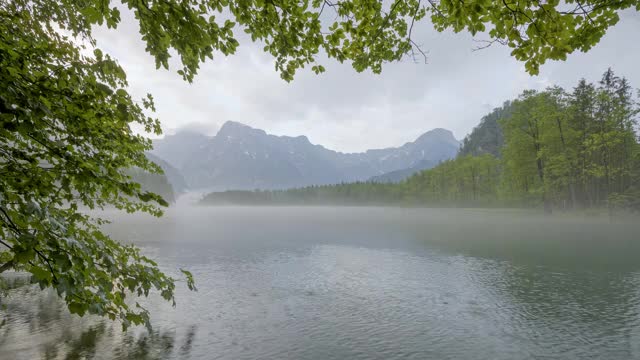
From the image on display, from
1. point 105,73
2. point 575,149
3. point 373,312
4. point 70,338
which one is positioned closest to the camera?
point 105,73

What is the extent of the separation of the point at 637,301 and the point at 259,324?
18628mm

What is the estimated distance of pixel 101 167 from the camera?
232 inches

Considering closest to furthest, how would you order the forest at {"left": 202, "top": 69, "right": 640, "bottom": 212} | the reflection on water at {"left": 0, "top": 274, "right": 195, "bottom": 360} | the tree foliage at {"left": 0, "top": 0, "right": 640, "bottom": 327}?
the tree foliage at {"left": 0, "top": 0, "right": 640, "bottom": 327}, the reflection on water at {"left": 0, "top": 274, "right": 195, "bottom": 360}, the forest at {"left": 202, "top": 69, "right": 640, "bottom": 212}

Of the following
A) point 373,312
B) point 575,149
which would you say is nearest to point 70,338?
point 373,312

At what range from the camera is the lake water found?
13.9 meters

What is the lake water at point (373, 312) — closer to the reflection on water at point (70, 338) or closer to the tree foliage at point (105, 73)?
the reflection on water at point (70, 338)

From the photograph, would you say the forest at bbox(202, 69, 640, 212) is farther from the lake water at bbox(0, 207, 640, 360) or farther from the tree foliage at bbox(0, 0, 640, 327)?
the tree foliage at bbox(0, 0, 640, 327)

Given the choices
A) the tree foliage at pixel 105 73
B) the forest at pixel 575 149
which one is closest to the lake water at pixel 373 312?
the tree foliage at pixel 105 73

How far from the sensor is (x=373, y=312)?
18281 mm

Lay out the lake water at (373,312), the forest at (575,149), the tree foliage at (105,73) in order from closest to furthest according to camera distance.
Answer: the tree foliage at (105,73) → the lake water at (373,312) → the forest at (575,149)

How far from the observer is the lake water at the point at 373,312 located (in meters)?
13.9

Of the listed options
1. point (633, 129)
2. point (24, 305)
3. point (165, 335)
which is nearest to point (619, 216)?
point (633, 129)

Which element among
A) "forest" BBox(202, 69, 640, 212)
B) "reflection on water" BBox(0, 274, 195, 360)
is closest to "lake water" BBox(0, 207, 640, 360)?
"reflection on water" BBox(0, 274, 195, 360)

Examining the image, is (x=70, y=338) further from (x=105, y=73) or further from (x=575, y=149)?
(x=575, y=149)
